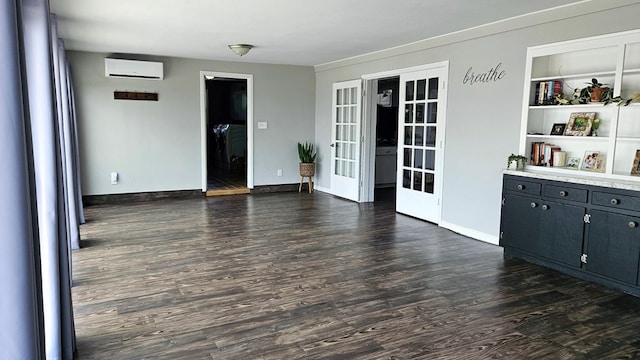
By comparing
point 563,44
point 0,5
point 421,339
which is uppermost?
point 563,44

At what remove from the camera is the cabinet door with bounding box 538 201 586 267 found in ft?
12.6

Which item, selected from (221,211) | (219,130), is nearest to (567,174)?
(221,211)

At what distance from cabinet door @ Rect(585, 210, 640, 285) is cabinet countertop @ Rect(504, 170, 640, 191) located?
23 cm

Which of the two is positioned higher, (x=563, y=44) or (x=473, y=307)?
(x=563, y=44)

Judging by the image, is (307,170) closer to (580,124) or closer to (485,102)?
(485,102)

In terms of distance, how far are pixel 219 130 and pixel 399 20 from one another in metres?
7.42

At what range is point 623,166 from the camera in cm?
385

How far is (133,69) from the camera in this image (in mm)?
7055

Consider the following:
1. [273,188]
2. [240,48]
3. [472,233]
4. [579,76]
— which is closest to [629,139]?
[579,76]

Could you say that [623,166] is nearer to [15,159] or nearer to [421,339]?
[421,339]

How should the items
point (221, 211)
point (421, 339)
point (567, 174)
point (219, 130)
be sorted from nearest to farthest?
point (421, 339)
point (567, 174)
point (221, 211)
point (219, 130)

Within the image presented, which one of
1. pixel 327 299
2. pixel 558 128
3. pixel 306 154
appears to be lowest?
pixel 327 299

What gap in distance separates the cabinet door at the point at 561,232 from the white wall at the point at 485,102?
2.56 ft

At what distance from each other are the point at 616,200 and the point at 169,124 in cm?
646
